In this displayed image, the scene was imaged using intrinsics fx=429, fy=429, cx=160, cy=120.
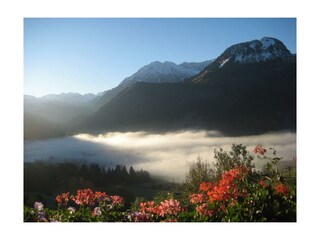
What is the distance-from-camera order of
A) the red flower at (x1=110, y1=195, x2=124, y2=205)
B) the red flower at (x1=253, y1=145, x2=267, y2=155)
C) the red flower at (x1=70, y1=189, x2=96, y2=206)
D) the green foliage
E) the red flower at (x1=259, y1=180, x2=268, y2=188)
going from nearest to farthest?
the green foliage < the red flower at (x1=259, y1=180, x2=268, y2=188) < the red flower at (x1=110, y1=195, x2=124, y2=205) < the red flower at (x1=70, y1=189, x2=96, y2=206) < the red flower at (x1=253, y1=145, x2=267, y2=155)

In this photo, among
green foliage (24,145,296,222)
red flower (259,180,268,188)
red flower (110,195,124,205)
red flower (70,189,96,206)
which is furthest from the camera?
red flower (70,189,96,206)

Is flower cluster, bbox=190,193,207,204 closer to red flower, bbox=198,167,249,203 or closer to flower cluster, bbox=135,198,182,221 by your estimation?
red flower, bbox=198,167,249,203

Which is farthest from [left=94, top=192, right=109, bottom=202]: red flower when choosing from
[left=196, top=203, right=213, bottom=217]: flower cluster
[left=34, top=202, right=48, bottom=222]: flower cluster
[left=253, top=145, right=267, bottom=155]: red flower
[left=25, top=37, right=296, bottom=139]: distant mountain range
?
[left=253, top=145, right=267, bottom=155]: red flower

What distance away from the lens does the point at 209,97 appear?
659 centimetres

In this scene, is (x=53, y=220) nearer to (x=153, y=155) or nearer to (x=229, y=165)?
(x=153, y=155)

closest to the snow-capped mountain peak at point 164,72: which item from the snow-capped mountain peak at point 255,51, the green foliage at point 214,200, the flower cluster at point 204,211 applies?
the snow-capped mountain peak at point 255,51

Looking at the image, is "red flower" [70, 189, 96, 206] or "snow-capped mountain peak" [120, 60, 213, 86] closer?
"red flower" [70, 189, 96, 206]

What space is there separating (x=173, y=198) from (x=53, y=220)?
1.67 m

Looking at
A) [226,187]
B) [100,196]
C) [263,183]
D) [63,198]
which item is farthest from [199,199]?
[63,198]

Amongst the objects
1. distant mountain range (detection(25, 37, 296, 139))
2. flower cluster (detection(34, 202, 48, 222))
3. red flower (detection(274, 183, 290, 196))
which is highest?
distant mountain range (detection(25, 37, 296, 139))

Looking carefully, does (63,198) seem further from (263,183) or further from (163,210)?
(263,183)

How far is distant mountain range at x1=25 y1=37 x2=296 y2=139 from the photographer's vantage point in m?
6.34
